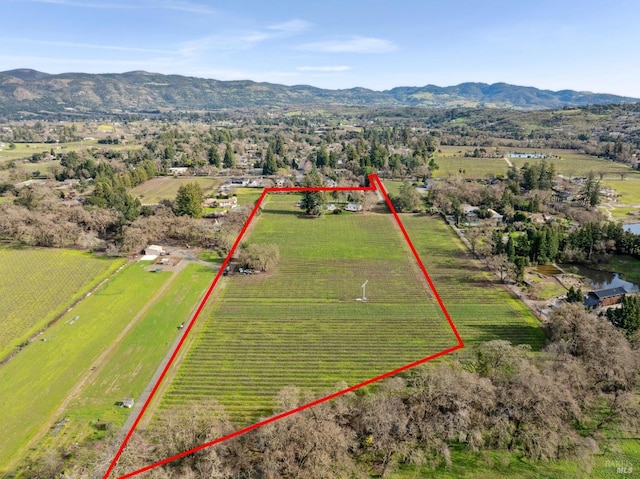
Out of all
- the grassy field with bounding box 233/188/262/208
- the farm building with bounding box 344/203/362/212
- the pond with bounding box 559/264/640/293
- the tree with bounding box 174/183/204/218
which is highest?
the tree with bounding box 174/183/204/218

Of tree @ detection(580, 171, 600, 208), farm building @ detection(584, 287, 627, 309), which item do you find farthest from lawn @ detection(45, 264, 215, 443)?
tree @ detection(580, 171, 600, 208)

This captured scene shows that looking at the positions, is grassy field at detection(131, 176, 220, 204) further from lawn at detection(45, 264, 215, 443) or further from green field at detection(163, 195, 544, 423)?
lawn at detection(45, 264, 215, 443)

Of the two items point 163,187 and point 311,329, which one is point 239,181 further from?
point 311,329

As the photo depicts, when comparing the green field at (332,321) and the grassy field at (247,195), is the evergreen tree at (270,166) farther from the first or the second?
the green field at (332,321)

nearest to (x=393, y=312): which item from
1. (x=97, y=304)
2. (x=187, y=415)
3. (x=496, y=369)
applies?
(x=496, y=369)

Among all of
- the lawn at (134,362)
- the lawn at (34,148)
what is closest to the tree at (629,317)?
the lawn at (134,362)

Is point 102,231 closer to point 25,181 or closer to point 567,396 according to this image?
point 25,181

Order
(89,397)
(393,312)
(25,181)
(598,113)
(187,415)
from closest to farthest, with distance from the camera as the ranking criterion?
(187,415) < (89,397) < (393,312) < (25,181) < (598,113)
